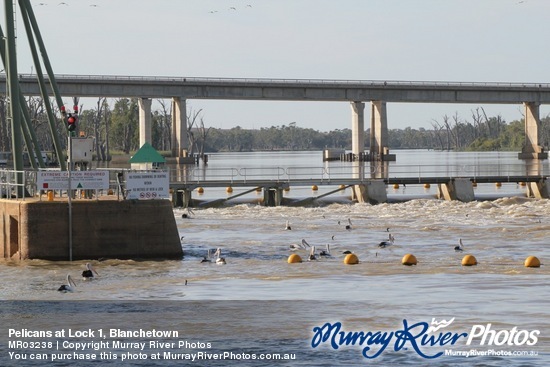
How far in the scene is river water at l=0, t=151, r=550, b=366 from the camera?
72.9ft

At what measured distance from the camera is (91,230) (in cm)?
3562

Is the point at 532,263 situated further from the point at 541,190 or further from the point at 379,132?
the point at 379,132

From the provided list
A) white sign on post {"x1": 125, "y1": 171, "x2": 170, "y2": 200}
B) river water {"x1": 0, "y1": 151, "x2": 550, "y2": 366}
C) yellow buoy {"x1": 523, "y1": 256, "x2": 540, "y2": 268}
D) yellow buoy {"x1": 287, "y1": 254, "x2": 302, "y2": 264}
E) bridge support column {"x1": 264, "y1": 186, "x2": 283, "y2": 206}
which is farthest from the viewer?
bridge support column {"x1": 264, "y1": 186, "x2": 283, "y2": 206}

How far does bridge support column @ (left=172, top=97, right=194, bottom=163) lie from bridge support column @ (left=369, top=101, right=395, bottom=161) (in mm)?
23921

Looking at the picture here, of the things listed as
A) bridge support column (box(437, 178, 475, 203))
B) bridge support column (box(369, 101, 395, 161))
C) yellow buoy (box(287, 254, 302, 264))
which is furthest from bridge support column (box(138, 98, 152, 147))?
yellow buoy (box(287, 254, 302, 264))

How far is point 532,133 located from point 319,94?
99.1ft

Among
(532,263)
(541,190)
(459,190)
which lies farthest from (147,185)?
(541,190)

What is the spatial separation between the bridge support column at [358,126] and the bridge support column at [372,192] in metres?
76.1

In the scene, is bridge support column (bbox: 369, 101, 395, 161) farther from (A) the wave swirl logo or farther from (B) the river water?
(A) the wave swirl logo

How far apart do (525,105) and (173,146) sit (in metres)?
45.9

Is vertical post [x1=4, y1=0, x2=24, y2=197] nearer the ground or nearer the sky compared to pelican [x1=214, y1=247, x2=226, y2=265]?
nearer the sky

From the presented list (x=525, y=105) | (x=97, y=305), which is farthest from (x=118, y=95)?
(x=97, y=305)

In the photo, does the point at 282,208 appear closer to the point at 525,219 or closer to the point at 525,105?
the point at 525,219

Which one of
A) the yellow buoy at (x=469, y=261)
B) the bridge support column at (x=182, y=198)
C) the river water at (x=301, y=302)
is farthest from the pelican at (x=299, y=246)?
the bridge support column at (x=182, y=198)
